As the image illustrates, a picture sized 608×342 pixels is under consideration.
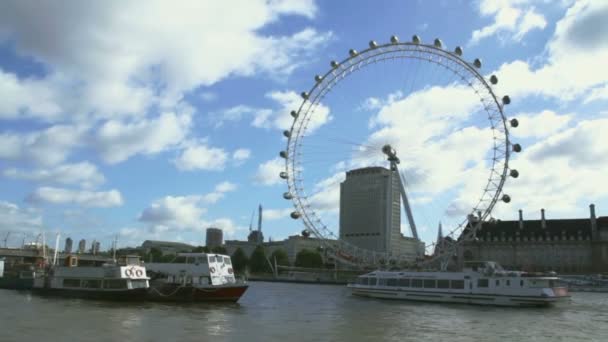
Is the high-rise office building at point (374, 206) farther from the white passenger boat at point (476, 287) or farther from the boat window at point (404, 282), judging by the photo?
the white passenger boat at point (476, 287)

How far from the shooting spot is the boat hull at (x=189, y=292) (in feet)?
201

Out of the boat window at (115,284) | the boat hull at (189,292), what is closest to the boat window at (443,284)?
the boat hull at (189,292)

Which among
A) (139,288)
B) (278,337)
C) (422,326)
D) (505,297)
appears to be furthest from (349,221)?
(278,337)

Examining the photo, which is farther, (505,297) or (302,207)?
(302,207)

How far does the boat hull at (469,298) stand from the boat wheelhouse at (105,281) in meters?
34.9

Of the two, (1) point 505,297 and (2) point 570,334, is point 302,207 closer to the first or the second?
(1) point 505,297

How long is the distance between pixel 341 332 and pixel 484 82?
4592cm

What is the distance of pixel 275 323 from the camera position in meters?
46.0

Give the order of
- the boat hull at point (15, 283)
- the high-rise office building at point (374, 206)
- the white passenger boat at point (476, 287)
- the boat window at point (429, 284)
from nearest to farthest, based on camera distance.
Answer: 1. the white passenger boat at point (476, 287)
2. the boat hull at point (15, 283)
3. the boat window at point (429, 284)
4. the high-rise office building at point (374, 206)

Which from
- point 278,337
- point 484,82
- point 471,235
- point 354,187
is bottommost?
point 278,337

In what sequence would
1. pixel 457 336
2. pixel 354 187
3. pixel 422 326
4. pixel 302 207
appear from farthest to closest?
pixel 354 187, pixel 302 207, pixel 422 326, pixel 457 336

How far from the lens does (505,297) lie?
69625 mm

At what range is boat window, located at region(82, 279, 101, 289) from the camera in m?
64.2

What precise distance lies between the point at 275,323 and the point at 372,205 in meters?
61.7
